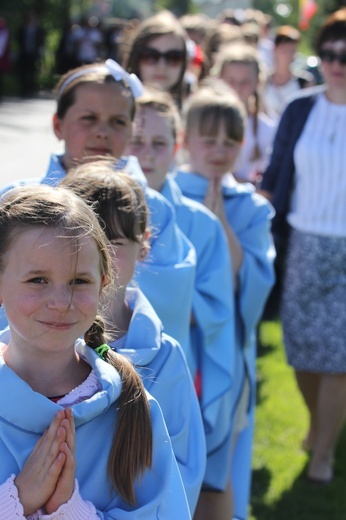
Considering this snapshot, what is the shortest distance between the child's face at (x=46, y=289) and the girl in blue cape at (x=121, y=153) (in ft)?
3.25

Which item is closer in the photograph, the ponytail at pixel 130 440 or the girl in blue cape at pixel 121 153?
the ponytail at pixel 130 440

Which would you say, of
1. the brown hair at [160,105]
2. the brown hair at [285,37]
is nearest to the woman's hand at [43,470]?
the brown hair at [160,105]

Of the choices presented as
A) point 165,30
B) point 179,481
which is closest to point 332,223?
point 165,30

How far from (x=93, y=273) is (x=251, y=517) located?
301 cm

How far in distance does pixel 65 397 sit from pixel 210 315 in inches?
70.0

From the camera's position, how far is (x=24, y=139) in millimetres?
13984

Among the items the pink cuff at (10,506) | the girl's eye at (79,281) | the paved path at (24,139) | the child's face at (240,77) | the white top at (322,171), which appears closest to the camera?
the pink cuff at (10,506)

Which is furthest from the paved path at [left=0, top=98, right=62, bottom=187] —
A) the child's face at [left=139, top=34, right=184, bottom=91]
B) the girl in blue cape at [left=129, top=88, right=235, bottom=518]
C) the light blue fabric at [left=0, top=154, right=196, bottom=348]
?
the light blue fabric at [left=0, top=154, right=196, bottom=348]

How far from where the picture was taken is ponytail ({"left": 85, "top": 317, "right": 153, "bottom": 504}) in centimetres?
224

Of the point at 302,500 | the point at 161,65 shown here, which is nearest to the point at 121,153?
the point at 161,65

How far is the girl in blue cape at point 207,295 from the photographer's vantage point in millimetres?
3953

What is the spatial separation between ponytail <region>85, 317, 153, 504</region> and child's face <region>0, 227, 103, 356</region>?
0.63 ft

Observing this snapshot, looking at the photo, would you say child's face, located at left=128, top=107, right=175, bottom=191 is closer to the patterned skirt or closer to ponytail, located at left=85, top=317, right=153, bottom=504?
the patterned skirt

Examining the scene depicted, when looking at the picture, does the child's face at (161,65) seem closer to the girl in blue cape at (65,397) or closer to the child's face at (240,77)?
the child's face at (240,77)
